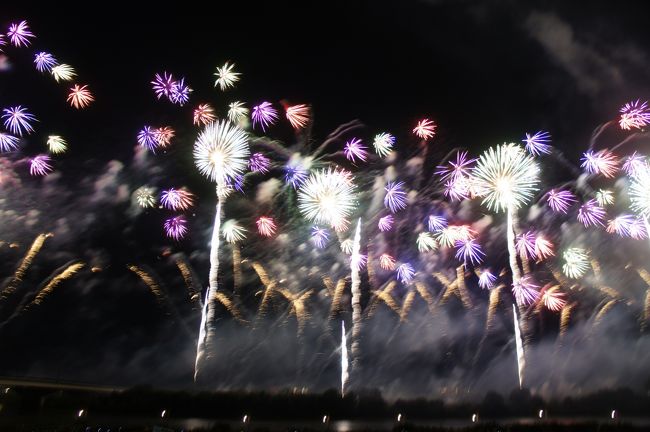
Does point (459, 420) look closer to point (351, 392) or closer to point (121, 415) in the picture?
point (351, 392)

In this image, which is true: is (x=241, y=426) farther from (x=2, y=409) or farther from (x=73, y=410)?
(x=2, y=409)

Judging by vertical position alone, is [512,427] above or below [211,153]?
below

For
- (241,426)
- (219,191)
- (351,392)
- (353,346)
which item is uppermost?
(219,191)

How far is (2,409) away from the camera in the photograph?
103 feet

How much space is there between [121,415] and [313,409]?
15.5 metres

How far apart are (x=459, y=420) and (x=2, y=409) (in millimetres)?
36947

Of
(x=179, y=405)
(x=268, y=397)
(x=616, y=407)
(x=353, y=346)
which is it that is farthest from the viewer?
(x=616, y=407)

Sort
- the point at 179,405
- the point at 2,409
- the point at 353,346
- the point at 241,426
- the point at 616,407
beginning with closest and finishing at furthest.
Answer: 1. the point at 2,409
2. the point at 241,426
3. the point at 179,405
4. the point at 353,346
5. the point at 616,407

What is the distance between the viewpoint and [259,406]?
41000mm

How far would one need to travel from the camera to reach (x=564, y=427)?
35.5m

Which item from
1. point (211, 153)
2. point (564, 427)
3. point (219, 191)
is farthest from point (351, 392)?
point (211, 153)

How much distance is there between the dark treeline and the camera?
34.0 metres

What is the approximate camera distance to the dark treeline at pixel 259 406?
112 ft

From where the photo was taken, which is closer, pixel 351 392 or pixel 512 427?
pixel 512 427
